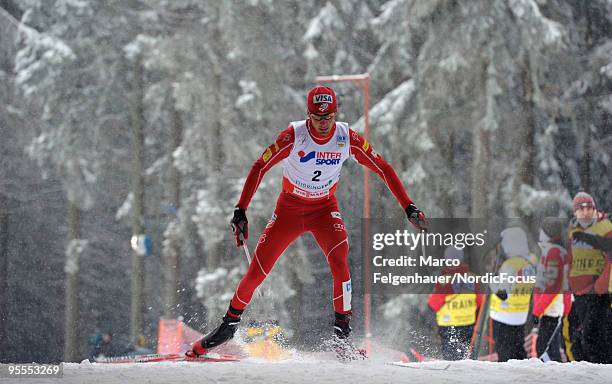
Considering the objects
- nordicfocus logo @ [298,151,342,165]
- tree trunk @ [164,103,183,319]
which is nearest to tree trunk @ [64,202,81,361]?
tree trunk @ [164,103,183,319]

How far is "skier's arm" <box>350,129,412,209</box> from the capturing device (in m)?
6.88

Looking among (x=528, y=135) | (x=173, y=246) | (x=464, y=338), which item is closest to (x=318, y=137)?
(x=464, y=338)

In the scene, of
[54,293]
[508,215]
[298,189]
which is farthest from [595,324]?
[54,293]

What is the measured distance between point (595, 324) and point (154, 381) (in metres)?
4.21

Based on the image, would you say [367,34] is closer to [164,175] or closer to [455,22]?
[455,22]

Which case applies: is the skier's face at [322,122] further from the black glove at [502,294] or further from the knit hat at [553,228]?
the knit hat at [553,228]

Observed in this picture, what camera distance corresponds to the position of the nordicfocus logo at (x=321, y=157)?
22.2ft

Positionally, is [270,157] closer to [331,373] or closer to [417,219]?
[417,219]

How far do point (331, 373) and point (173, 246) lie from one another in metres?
17.0

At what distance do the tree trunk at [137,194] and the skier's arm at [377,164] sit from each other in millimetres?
16743

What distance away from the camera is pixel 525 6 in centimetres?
1900

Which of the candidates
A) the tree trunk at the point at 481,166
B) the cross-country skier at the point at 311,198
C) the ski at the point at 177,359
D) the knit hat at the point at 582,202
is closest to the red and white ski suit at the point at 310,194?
the cross-country skier at the point at 311,198

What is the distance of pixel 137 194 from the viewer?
23.9 meters

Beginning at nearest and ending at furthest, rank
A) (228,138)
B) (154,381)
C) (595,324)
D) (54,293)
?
(154,381) → (595,324) → (228,138) → (54,293)
